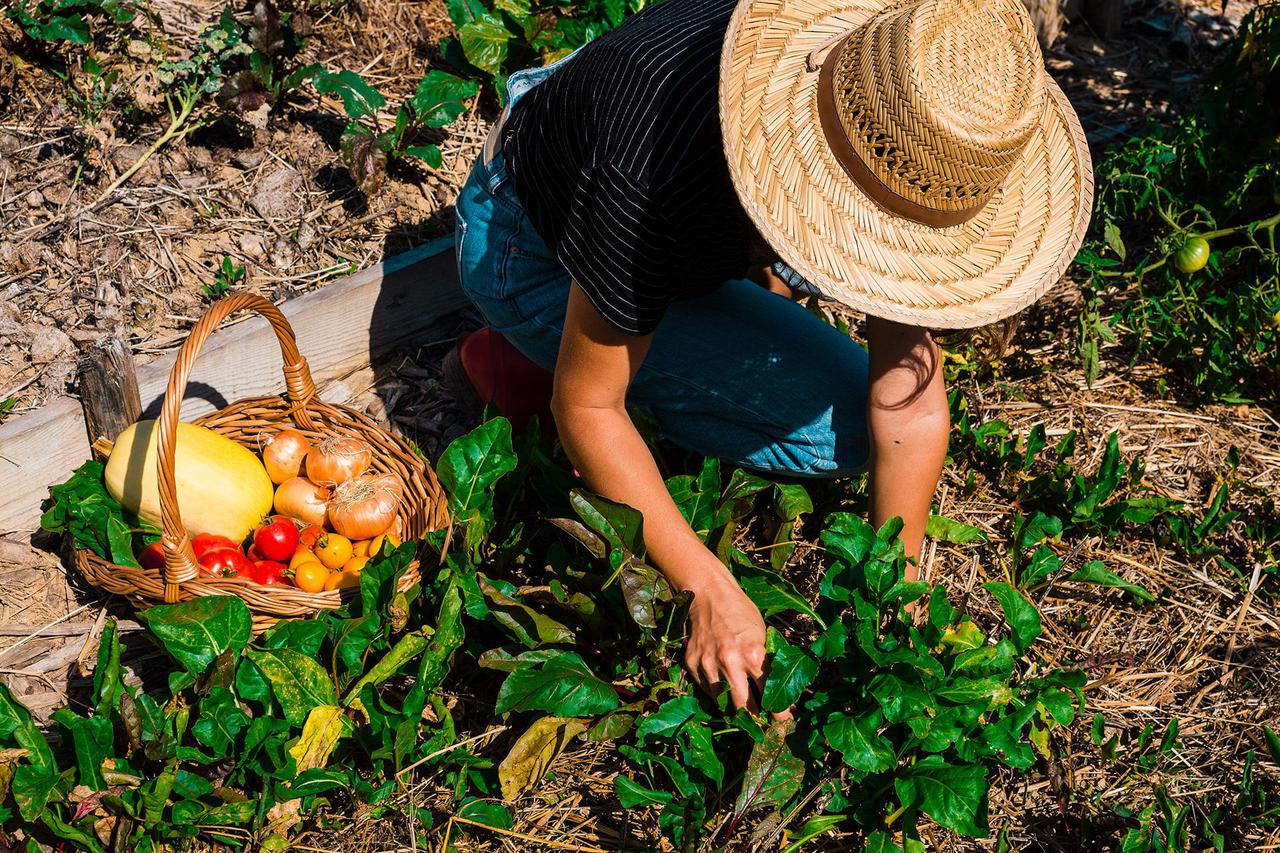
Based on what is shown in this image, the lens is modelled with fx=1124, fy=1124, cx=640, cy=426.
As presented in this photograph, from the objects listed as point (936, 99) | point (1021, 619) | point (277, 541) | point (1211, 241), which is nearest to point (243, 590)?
point (277, 541)

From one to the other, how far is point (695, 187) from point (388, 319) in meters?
1.61

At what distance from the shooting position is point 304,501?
2.76 metres

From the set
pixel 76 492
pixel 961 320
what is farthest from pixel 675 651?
pixel 76 492

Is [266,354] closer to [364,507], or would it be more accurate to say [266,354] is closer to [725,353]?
[364,507]

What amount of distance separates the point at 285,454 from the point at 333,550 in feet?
1.09

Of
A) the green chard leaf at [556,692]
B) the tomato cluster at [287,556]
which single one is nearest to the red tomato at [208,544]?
the tomato cluster at [287,556]

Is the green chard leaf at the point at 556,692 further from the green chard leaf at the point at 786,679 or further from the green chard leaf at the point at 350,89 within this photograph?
the green chard leaf at the point at 350,89

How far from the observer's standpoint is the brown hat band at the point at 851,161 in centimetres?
168

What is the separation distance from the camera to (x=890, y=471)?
2.40 m

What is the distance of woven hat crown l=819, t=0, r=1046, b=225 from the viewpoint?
5.15 feet

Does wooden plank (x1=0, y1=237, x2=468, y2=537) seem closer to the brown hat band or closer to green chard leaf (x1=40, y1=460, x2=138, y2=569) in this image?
green chard leaf (x1=40, y1=460, x2=138, y2=569)

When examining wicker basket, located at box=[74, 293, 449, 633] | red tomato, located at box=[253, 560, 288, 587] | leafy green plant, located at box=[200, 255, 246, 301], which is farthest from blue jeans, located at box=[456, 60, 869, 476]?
leafy green plant, located at box=[200, 255, 246, 301]

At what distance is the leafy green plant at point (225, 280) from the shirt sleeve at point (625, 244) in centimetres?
160

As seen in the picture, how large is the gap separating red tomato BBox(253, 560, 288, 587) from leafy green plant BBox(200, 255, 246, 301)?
93 centimetres
